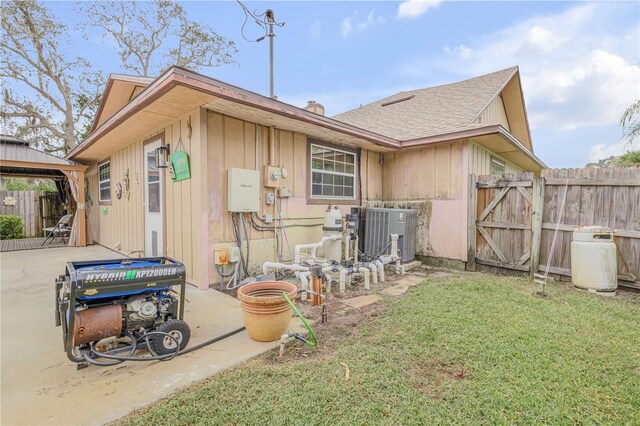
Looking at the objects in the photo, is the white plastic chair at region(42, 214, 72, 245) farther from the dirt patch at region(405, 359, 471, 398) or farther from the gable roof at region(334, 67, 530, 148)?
the dirt patch at region(405, 359, 471, 398)

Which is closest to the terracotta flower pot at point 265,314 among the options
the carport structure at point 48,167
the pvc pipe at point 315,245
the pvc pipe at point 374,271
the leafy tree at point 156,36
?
the pvc pipe at point 315,245

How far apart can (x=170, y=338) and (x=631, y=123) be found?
12263 millimetres

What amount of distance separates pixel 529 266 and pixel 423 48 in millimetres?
7158

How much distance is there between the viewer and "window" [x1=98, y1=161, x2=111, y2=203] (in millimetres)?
8211

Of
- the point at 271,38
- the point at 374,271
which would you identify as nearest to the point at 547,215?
the point at 374,271

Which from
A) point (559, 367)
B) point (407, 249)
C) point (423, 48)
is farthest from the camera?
point (423, 48)

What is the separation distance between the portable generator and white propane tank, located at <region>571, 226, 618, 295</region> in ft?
16.7

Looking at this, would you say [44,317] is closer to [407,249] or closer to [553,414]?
[553,414]

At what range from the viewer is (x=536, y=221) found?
486 centimetres

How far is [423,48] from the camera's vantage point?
9.03m

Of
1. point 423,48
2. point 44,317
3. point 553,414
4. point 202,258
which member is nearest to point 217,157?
point 202,258

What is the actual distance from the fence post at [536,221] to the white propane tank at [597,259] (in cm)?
64

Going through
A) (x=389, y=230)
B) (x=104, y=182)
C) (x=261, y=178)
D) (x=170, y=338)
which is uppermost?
(x=104, y=182)

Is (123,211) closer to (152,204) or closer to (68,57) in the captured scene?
(152,204)
